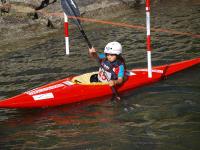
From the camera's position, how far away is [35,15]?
16312mm

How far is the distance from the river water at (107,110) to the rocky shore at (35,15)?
2.00 metres

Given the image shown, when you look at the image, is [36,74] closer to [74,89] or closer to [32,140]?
[74,89]

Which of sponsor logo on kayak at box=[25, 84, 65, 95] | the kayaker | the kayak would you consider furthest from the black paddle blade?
sponsor logo on kayak at box=[25, 84, 65, 95]

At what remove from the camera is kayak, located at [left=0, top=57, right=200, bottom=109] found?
7.90 m

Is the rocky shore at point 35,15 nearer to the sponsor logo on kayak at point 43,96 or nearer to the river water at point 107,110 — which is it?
the river water at point 107,110

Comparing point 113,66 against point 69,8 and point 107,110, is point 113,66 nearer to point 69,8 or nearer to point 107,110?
point 107,110

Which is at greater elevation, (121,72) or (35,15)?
(35,15)

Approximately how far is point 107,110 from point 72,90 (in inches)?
35.4

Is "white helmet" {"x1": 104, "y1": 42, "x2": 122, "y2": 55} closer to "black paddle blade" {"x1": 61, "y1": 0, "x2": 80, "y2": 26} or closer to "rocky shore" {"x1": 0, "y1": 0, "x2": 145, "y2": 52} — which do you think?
"black paddle blade" {"x1": 61, "y1": 0, "x2": 80, "y2": 26}

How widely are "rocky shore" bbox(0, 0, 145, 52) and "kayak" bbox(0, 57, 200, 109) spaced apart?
5.98 metres

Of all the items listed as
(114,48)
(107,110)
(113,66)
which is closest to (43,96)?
(107,110)

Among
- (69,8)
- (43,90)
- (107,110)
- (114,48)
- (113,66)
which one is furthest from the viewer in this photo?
(69,8)

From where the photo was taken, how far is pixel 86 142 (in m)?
6.54

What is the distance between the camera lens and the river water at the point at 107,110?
6566 millimetres
